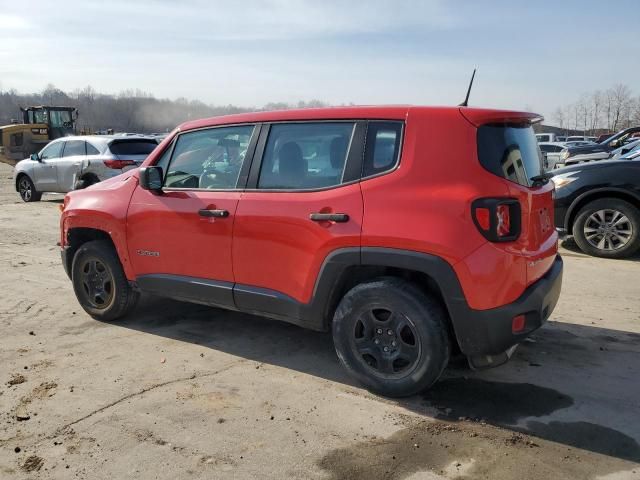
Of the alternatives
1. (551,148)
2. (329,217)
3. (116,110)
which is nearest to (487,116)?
(329,217)

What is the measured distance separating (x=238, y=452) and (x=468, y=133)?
7.14 feet

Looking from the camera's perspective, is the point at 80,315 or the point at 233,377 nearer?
the point at 233,377

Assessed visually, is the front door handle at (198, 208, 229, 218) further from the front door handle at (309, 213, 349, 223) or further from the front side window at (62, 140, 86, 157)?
the front side window at (62, 140, 86, 157)

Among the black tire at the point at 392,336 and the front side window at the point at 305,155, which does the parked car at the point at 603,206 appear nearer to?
the front side window at the point at 305,155

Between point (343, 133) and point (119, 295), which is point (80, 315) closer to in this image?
point (119, 295)

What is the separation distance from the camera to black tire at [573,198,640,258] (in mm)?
7219

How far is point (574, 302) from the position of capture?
5496mm

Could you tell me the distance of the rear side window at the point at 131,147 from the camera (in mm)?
12645

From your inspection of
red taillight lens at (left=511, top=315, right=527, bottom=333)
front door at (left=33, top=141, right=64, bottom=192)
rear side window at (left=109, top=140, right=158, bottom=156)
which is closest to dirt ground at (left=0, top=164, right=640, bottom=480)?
red taillight lens at (left=511, top=315, right=527, bottom=333)

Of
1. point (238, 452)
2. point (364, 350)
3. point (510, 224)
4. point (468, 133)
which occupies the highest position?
point (468, 133)

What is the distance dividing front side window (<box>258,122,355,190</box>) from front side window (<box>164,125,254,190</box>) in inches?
10.5

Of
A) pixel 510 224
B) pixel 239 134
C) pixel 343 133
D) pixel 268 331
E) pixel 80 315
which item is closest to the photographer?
pixel 510 224

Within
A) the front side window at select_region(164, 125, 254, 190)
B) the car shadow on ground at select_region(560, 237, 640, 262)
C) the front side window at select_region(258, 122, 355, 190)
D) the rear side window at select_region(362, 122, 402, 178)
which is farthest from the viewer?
the car shadow on ground at select_region(560, 237, 640, 262)

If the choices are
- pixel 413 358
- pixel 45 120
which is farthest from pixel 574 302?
pixel 45 120
